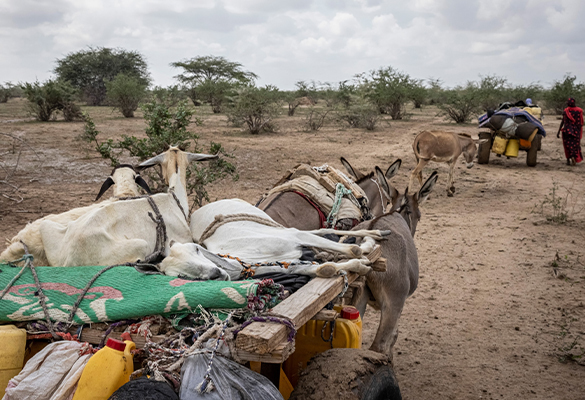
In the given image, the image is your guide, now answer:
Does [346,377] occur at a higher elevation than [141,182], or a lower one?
lower

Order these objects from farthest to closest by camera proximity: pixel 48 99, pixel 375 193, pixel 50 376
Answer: pixel 48 99 → pixel 375 193 → pixel 50 376

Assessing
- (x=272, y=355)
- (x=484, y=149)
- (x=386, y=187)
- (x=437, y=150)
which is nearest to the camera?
(x=272, y=355)

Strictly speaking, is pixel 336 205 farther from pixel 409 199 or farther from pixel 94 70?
pixel 94 70

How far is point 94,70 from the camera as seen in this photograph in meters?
32.1

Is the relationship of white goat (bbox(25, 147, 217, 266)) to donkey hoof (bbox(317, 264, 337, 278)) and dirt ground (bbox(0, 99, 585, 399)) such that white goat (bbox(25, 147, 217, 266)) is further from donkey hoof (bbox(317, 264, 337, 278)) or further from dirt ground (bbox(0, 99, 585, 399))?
dirt ground (bbox(0, 99, 585, 399))

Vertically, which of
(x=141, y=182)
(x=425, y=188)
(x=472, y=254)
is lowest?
(x=472, y=254)

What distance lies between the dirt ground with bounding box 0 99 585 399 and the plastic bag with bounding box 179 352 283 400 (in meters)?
2.06

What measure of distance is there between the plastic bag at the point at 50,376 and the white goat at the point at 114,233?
94 centimetres

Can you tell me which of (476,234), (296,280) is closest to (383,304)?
(296,280)

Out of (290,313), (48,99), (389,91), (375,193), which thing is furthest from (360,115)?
(290,313)

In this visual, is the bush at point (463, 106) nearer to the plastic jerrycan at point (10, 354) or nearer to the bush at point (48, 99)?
the bush at point (48, 99)

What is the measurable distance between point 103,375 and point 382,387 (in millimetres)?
1204

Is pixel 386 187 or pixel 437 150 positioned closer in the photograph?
pixel 386 187

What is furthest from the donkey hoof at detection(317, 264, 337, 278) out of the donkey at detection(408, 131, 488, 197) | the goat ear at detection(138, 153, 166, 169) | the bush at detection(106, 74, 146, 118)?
the bush at detection(106, 74, 146, 118)
